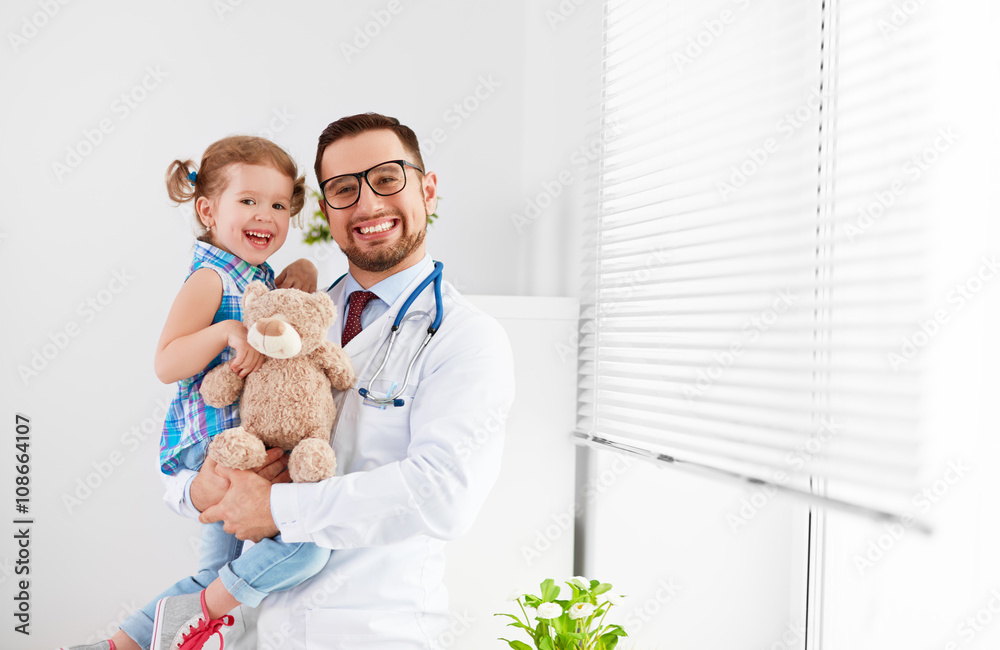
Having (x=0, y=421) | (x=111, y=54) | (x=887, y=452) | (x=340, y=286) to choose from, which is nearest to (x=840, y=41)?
(x=887, y=452)

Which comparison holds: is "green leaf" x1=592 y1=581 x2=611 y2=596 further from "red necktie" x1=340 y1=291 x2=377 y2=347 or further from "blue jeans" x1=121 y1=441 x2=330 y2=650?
"red necktie" x1=340 y1=291 x2=377 y2=347

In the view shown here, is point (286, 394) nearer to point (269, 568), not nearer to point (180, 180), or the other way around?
point (269, 568)

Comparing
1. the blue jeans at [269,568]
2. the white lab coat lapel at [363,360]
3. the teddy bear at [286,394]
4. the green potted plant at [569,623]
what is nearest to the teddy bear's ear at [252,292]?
the teddy bear at [286,394]

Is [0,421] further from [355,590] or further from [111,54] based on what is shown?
[355,590]

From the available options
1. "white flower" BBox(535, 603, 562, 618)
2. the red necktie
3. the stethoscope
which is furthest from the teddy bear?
"white flower" BBox(535, 603, 562, 618)

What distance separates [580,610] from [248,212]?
3.86 feet

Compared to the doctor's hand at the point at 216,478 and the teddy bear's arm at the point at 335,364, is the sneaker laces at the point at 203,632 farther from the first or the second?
the teddy bear's arm at the point at 335,364

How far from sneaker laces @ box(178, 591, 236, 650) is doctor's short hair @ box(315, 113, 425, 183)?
93 centimetres

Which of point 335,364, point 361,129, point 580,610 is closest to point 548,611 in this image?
point 580,610

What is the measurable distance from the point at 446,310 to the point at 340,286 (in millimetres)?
290

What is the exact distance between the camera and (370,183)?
146 cm

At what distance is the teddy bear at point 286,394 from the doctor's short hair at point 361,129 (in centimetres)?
39

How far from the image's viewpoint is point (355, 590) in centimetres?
134

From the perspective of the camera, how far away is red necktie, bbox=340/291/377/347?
1.51 m
